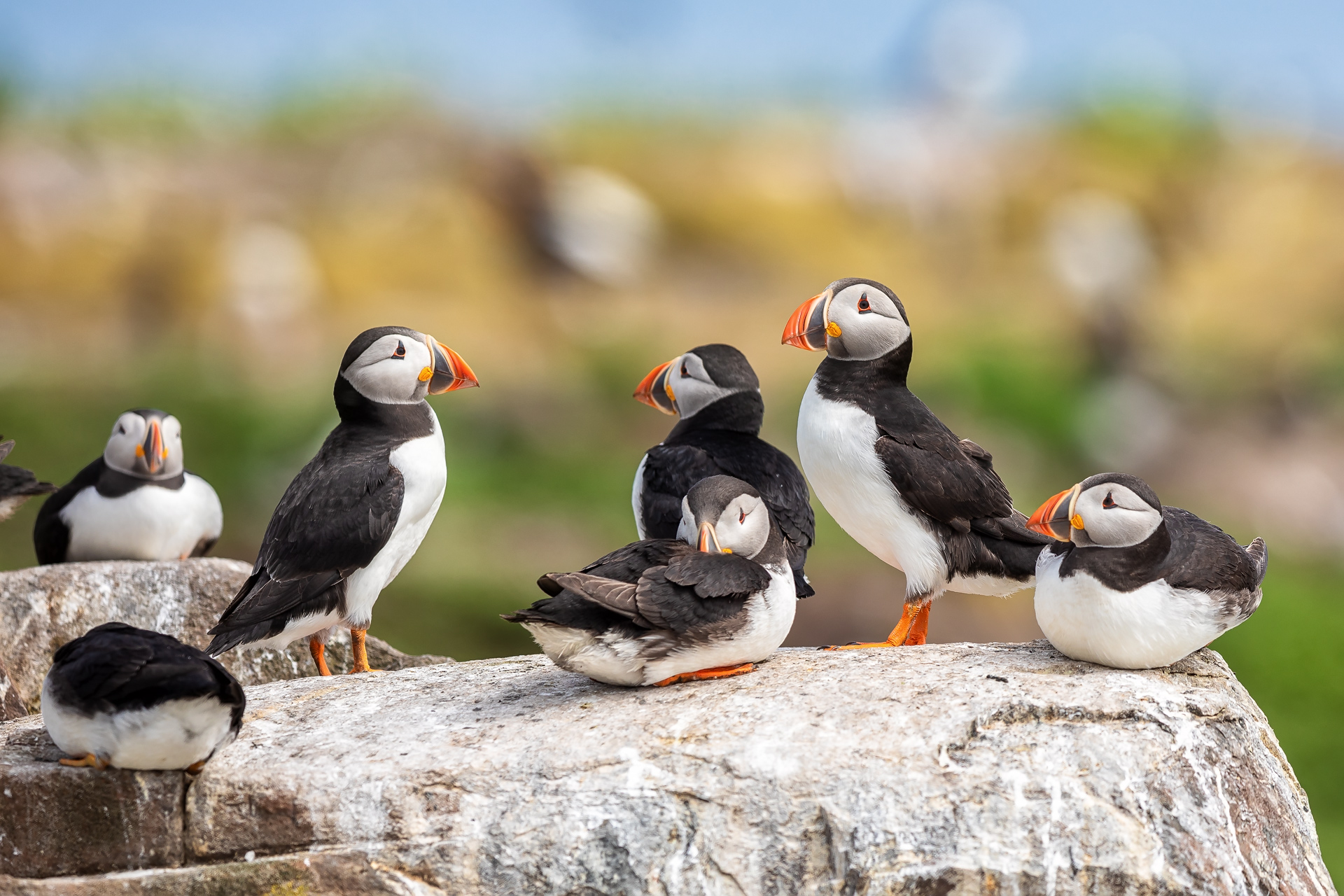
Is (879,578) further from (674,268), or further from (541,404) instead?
(674,268)

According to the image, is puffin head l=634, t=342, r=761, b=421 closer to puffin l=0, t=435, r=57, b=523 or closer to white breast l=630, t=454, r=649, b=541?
white breast l=630, t=454, r=649, b=541

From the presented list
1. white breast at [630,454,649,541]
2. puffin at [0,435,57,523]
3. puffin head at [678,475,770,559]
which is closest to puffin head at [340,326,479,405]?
white breast at [630,454,649,541]

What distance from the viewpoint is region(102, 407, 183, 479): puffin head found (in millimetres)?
5746

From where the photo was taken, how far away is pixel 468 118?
1800 cm

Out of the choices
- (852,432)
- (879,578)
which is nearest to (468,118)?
(879,578)

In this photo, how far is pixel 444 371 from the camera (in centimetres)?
499

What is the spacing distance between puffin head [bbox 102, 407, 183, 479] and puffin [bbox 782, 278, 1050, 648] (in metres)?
2.76

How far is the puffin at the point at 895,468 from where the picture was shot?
→ 184 inches

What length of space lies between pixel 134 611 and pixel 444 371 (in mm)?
1790

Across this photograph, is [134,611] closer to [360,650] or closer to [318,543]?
[360,650]

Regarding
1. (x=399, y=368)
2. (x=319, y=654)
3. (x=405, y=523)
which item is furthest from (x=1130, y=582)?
(x=319, y=654)

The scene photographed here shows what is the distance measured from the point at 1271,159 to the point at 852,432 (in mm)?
18067

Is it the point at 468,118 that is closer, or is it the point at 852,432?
the point at 852,432

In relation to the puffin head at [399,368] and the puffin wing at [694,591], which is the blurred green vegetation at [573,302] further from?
the puffin wing at [694,591]
